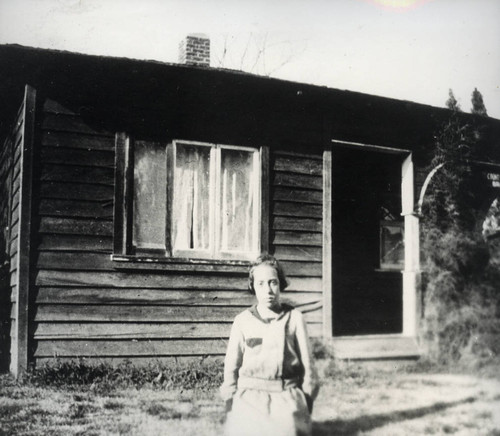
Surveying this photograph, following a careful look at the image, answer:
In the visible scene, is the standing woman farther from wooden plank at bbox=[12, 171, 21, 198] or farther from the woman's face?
wooden plank at bbox=[12, 171, 21, 198]

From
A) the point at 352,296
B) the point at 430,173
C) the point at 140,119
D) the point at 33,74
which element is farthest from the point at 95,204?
the point at 352,296

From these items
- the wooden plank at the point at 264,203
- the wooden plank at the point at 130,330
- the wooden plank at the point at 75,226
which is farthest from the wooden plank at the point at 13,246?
the wooden plank at the point at 264,203

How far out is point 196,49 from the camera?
979 centimetres

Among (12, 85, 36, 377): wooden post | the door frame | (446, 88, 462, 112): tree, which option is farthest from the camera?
(446, 88, 462, 112): tree

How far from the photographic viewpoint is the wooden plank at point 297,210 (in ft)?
27.6

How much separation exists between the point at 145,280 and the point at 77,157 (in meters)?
1.73

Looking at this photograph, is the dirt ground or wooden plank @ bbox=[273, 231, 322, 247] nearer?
the dirt ground

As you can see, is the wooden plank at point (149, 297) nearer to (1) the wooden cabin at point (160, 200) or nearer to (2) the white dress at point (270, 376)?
(1) the wooden cabin at point (160, 200)

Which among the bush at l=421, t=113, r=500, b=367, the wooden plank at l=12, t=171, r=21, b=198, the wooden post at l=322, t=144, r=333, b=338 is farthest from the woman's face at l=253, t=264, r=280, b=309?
the bush at l=421, t=113, r=500, b=367

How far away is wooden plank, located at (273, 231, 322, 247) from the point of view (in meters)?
8.37

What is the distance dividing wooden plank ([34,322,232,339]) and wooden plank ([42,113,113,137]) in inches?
92.6

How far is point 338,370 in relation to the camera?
8.00 m

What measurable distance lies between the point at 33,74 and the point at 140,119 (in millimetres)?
1378

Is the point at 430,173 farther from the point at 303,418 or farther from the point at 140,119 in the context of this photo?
the point at 303,418
